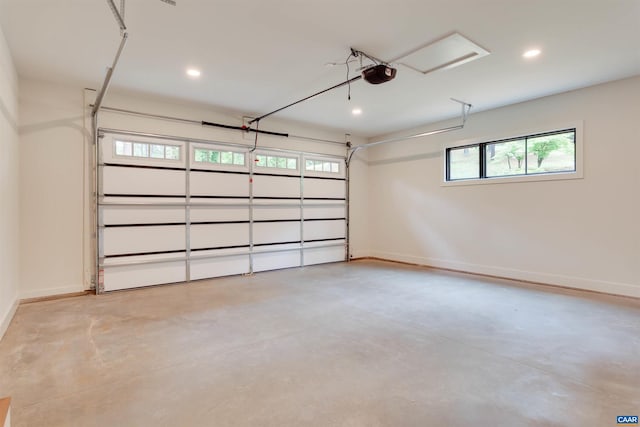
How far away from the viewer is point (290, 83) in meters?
4.32

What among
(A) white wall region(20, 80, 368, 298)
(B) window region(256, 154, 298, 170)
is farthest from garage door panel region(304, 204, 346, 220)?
(A) white wall region(20, 80, 368, 298)

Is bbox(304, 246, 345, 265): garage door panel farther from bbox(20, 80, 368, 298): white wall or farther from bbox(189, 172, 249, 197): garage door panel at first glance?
bbox(20, 80, 368, 298): white wall

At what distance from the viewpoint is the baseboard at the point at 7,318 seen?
295 centimetres

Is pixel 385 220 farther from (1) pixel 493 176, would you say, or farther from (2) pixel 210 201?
(2) pixel 210 201

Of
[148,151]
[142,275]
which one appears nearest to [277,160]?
[148,151]

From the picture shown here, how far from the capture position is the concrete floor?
1827mm

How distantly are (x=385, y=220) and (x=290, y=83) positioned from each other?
4094 mm

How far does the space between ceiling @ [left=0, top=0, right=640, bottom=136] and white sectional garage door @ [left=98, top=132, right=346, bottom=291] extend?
1.06m

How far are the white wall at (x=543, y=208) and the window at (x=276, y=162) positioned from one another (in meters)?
2.38

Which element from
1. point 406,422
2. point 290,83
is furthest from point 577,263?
point 290,83

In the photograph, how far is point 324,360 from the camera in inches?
96.7

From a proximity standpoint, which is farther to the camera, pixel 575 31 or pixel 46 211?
pixel 46 211

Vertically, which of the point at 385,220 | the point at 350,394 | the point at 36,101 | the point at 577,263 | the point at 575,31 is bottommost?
the point at 350,394

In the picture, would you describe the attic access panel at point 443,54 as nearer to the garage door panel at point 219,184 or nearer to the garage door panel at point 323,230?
the garage door panel at point 219,184
